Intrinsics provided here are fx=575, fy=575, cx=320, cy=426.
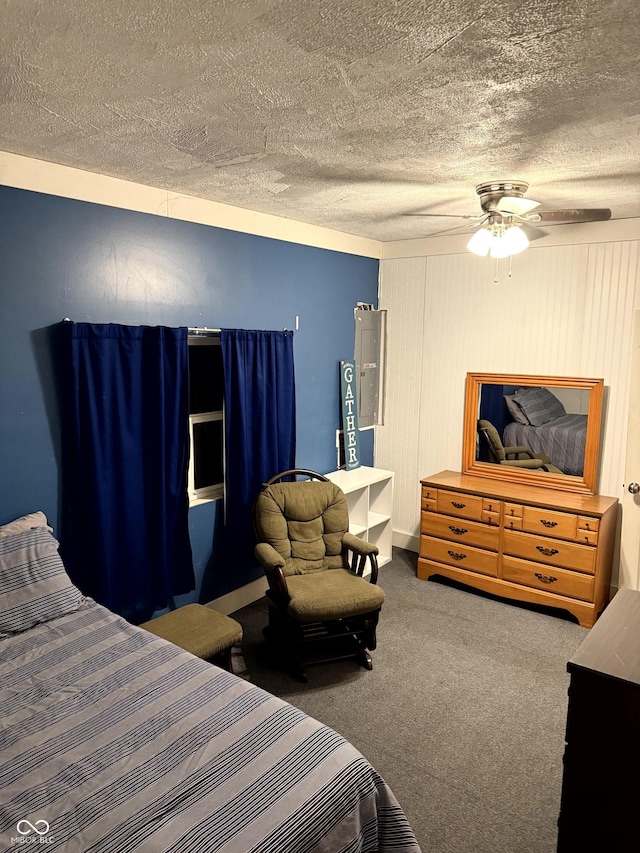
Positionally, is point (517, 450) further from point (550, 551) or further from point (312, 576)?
point (312, 576)

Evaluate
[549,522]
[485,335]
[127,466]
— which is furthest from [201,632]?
[485,335]

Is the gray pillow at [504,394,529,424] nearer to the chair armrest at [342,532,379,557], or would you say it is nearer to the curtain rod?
the chair armrest at [342,532,379,557]

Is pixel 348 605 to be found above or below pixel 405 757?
above

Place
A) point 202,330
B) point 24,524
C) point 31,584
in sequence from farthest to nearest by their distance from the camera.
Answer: point 202,330, point 24,524, point 31,584

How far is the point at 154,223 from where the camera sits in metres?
3.12

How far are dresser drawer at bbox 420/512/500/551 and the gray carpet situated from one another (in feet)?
1.30

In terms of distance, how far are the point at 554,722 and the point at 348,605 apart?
1.13m

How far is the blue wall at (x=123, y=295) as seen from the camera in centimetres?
259

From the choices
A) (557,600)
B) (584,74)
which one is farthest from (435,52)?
(557,600)

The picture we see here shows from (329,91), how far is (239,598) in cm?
309

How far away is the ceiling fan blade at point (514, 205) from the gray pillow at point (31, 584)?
9.07ft

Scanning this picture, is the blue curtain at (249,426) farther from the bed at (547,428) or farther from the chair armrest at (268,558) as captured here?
the bed at (547,428)

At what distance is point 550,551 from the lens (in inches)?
150

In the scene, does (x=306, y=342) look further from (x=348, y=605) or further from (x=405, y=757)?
(x=405, y=757)
